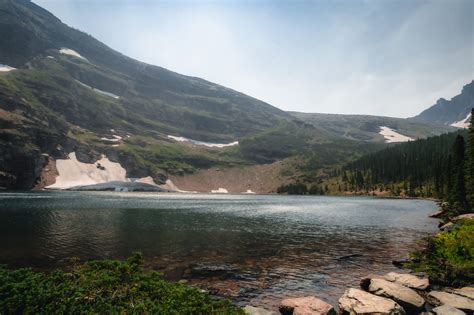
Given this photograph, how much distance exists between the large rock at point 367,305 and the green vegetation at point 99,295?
8343mm

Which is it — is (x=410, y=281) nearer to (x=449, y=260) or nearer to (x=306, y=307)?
(x=449, y=260)

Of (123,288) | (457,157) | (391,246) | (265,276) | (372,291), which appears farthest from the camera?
(457,157)

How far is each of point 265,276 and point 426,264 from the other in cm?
1613

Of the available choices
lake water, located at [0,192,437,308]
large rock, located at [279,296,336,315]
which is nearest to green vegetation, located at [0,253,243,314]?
large rock, located at [279,296,336,315]

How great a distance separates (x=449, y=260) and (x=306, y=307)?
18.0 m

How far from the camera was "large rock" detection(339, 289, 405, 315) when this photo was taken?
64.3ft

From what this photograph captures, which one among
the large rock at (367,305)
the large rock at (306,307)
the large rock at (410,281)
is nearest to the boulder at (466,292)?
the large rock at (410,281)

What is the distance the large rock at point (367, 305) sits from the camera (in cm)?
1960

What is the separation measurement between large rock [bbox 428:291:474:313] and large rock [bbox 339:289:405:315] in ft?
14.0

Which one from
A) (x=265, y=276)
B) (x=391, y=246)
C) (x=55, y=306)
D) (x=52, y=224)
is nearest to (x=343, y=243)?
(x=391, y=246)

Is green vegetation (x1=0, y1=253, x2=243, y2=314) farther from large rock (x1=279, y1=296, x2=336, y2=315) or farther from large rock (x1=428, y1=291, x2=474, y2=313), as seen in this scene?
large rock (x1=428, y1=291, x2=474, y2=313)

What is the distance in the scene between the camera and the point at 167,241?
47906 millimetres

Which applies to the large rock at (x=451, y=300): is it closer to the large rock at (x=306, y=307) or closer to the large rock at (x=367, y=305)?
the large rock at (x=367, y=305)

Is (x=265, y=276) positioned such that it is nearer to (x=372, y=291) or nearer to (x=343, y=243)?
(x=372, y=291)
